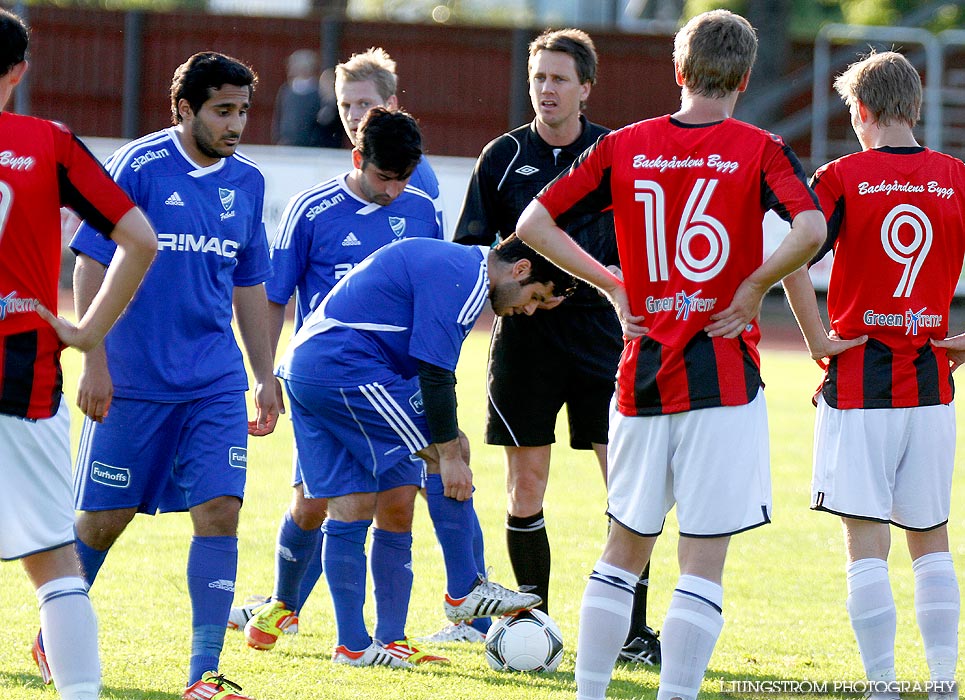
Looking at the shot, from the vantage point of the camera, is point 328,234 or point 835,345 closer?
point 835,345

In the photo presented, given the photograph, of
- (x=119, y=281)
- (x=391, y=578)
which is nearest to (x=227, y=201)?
(x=119, y=281)

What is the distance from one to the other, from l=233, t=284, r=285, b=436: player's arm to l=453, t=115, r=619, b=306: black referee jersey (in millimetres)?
1012

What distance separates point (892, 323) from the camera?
183 inches

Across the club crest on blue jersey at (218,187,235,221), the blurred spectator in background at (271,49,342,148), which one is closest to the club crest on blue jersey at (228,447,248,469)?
the club crest on blue jersey at (218,187,235,221)

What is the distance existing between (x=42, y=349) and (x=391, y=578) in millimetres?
1871

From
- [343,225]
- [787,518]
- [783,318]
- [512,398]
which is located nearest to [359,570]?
[512,398]

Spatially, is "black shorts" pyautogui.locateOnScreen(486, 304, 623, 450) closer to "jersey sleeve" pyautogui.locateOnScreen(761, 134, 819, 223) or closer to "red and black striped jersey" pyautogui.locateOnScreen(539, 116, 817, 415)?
"red and black striped jersey" pyautogui.locateOnScreen(539, 116, 817, 415)

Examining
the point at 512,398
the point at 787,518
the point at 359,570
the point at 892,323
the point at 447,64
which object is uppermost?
the point at 447,64

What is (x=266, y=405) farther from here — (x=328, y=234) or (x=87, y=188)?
(x=87, y=188)

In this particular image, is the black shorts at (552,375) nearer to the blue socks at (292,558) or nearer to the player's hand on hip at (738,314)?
the blue socks at (292,558)

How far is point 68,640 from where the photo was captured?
3752mm

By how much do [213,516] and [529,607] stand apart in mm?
1288

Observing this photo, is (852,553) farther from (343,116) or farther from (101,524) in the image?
(343,116)

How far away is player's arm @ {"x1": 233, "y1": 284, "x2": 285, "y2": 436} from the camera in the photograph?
5195mm
